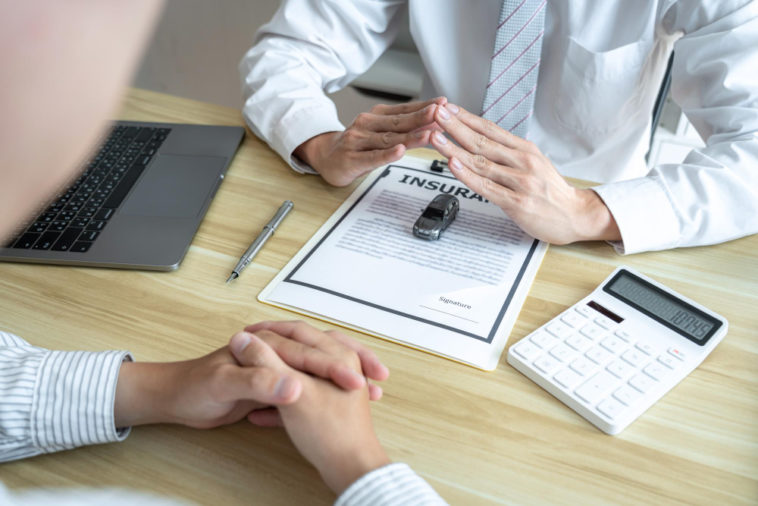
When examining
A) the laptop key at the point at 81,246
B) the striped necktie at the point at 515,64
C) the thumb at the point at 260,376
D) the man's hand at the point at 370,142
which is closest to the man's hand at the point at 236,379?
the thumb at the point at 260,376

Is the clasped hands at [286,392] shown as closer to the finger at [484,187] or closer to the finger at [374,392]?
the finger at [374,392]

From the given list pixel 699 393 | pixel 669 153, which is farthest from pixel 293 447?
pixel 669 153

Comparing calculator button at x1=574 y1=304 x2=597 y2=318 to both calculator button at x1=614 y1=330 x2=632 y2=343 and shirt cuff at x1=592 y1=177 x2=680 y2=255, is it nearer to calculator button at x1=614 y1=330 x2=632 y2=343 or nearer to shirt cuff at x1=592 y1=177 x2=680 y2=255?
calculator button at x1=614 y1=330 x2=632 y2=343

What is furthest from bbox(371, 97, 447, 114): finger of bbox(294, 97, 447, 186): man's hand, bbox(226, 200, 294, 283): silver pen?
bbox(226, 200, 294, 283): silver pen

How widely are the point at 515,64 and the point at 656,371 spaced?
625 mm

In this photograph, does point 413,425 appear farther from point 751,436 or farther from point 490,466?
point 751,436

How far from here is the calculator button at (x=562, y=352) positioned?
63 centimetres

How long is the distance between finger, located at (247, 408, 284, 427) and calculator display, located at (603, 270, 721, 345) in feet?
1.38

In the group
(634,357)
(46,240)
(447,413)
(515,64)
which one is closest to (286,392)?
(447,413)

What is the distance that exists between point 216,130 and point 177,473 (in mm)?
677

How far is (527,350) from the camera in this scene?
2.09ft

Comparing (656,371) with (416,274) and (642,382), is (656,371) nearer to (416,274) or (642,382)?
(642,382)

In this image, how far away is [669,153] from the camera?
198cm

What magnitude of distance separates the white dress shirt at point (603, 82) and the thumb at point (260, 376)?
0.46 m
